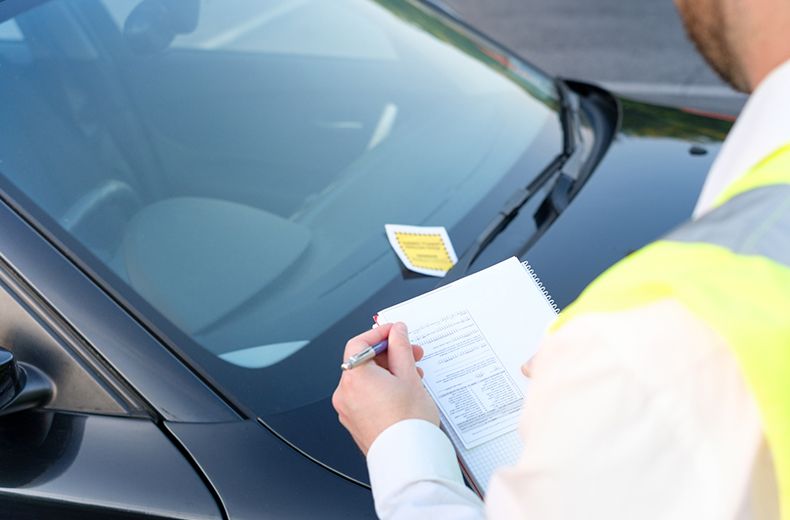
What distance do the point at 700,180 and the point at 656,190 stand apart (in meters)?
0.12

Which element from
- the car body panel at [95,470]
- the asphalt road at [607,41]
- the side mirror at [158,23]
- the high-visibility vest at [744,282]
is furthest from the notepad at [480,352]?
the asphalt road at [607,41]

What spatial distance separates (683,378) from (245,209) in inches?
49.5

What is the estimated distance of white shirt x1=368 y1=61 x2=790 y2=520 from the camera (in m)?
0.70

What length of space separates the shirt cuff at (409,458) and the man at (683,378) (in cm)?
26

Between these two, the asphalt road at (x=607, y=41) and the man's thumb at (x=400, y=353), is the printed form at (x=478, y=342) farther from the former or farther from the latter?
the asphalt road at (x=607, y=41)

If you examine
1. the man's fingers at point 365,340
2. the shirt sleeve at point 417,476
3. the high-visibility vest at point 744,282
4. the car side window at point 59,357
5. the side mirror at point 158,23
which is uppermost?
the side mirror at point 158,23

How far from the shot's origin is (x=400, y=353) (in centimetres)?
123

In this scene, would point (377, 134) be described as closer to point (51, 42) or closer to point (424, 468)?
point (51, 42)

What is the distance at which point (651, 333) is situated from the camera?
719 millimetres

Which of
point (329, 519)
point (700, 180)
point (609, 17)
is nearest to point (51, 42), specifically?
point (329, 519)

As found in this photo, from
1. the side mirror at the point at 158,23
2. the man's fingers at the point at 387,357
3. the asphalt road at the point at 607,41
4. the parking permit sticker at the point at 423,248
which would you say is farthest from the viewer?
the asphalt road at the point at 607,41

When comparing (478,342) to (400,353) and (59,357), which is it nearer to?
(400,353)

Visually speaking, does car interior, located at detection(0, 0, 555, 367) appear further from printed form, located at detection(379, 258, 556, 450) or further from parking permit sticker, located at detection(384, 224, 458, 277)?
printed form, located at detection(379, 258, 556, 450)

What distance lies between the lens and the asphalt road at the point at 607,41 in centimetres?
561
